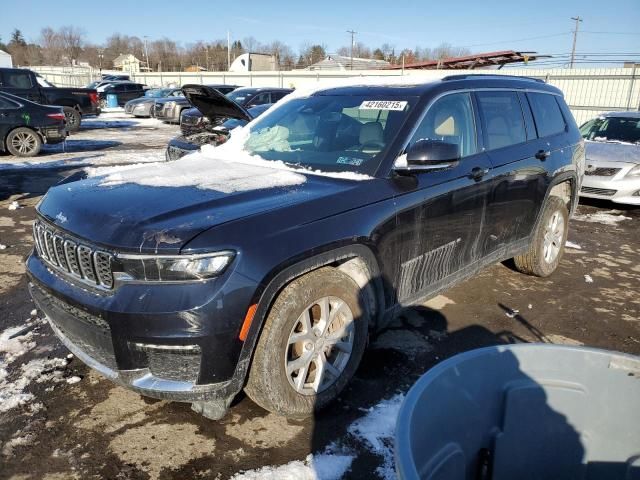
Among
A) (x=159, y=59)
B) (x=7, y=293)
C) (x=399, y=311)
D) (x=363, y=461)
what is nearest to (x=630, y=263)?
(x=399, y=311)

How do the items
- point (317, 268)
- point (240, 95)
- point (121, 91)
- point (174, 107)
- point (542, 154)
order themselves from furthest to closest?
point (121, 91), point (174, 107), point (240, 95), point (542, 154), point (317, 268)

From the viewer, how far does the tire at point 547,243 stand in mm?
4770

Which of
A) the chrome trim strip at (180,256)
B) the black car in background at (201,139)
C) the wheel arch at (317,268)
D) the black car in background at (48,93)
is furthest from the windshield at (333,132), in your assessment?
the black car in background at (48,93)

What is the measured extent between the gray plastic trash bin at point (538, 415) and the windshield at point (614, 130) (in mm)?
8985

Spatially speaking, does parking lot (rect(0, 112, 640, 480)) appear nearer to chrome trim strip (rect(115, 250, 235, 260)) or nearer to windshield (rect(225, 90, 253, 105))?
chrome trim strip (rect(115, 250, 235, 260))

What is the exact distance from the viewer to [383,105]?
346 cm

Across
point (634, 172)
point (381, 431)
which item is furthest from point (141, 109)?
point (381, 431)

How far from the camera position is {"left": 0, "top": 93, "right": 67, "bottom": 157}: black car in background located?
11.6m

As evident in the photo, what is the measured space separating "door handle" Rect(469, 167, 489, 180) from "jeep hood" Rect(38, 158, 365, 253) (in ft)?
3.69

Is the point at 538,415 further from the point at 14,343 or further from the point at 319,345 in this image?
the point at 14,343

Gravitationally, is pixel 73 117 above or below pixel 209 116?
below

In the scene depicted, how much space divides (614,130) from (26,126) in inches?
515

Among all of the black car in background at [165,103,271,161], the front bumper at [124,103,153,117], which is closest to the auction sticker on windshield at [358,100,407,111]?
the black car in background at [165,103,271,161]

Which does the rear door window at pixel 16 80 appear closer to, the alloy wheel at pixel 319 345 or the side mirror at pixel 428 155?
the side mirror at pixel 428 155
